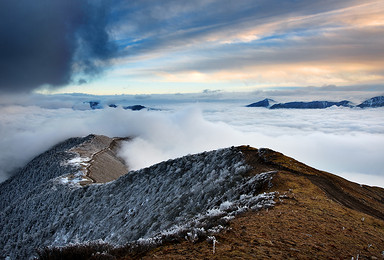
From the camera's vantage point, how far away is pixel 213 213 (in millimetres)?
15344

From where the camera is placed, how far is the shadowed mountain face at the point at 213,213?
10.4 metres

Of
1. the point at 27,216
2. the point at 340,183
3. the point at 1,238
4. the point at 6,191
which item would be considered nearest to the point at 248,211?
the point at 340,183

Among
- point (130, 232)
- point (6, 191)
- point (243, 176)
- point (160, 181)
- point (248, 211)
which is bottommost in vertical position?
point (6, 191)

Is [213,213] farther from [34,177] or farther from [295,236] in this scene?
[34,177]

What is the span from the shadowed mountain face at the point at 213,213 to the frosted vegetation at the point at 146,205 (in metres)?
0.16

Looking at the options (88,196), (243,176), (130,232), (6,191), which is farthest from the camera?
(6,191)

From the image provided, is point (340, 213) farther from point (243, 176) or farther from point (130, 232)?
point (130, 232)

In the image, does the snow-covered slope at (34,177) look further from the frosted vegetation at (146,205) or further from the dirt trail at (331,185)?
the dirt trail at (331,185)

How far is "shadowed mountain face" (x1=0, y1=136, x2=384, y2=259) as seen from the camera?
1042 cm

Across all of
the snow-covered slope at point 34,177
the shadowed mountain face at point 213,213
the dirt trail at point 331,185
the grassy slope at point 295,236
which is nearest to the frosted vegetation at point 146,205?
the shadowed mountain face at point 213,213

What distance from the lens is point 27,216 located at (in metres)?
65.8

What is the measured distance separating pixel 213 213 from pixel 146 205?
22637 millimetres

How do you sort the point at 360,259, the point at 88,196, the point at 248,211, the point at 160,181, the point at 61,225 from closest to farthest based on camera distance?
the point at 360,259 < the point at 248,211 < the point at 160,181 < the point at 61,225 < the point at 88,196

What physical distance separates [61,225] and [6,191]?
12750cm
